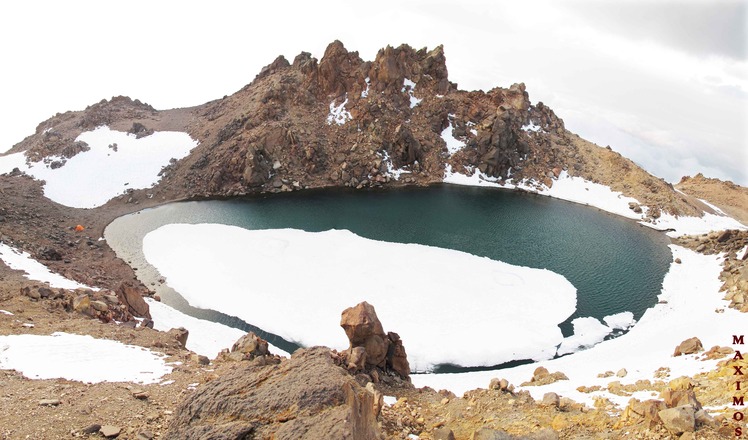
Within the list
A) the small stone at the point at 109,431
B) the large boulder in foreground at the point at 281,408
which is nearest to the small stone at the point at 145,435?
the small stone at the point at 109,431

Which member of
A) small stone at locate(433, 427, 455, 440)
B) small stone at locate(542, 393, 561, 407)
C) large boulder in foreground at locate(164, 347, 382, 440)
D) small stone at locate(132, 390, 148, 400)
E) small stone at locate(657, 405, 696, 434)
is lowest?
small stone at locate(433, 427, 455, 440)

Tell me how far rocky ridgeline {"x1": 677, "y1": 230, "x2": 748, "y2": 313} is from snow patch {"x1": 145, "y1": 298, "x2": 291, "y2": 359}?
41.3 metres

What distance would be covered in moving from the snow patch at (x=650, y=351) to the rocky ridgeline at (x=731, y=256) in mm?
1006

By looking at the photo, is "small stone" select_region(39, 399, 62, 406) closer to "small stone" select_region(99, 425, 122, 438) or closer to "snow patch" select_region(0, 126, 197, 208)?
"small stone" select_region(99, 425, 122, 438)

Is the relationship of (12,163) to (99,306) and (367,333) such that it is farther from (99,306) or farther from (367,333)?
(367,333)

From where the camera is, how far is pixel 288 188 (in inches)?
3046

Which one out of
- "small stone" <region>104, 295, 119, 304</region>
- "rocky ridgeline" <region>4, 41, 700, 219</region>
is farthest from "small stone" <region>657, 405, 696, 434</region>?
"rocky ridgeline" <region>4, 41, 700, 219</region>

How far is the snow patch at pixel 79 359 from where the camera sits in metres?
18.4

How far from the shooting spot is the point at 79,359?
20000 mm

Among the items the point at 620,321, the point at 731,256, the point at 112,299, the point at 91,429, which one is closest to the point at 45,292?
the point at 112,299

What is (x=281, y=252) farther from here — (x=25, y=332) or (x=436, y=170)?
(x=436, y=170)

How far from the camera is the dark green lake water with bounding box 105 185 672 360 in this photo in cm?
4491

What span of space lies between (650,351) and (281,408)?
1226 inches

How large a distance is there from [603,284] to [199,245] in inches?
1870
